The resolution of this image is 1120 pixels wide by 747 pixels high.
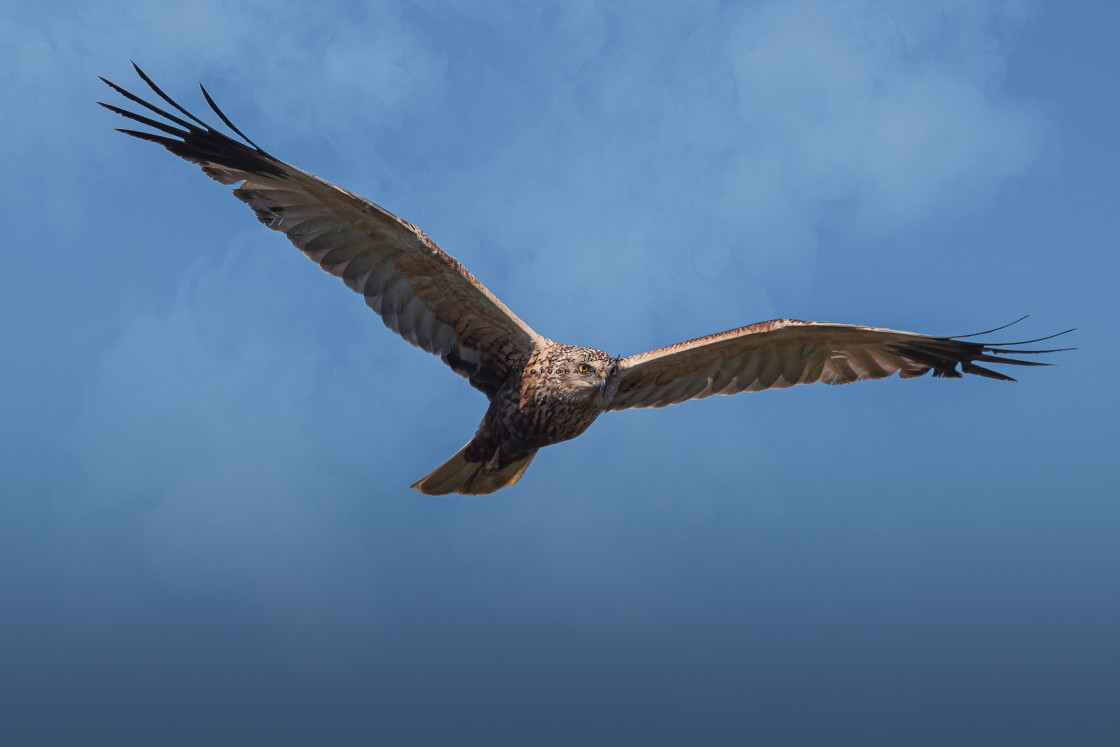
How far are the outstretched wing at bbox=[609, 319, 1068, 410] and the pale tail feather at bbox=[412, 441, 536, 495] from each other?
1295 mm

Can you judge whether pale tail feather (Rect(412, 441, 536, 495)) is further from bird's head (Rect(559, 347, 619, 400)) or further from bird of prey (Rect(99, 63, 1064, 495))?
bird's head (Rect(559, 347, 619, 400))

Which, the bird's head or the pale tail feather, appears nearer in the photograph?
the bird's head

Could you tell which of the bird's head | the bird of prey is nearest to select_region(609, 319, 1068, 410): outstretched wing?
the bird of prey

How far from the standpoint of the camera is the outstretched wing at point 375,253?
7758 millimetres

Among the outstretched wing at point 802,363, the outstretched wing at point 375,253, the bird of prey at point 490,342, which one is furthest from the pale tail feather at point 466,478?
the outstretched wing at point 802,363

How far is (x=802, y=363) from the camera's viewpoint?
374 inches

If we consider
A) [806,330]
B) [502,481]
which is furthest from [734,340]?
[502,481]

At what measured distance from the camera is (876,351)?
951cm

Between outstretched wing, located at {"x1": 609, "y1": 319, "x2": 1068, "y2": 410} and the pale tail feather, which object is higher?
outstretched wing, located at {"x1": 609, "y1": 319, "x2": 1068, "y2": 410}

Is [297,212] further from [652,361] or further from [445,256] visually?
[652,361]

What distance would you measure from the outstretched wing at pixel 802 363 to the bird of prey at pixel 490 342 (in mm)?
13

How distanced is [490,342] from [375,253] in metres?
1.15

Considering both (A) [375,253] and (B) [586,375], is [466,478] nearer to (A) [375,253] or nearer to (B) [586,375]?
(B) [586,375]

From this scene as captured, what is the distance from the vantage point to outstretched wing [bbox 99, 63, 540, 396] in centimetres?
776
